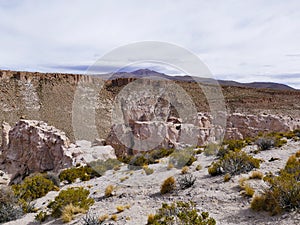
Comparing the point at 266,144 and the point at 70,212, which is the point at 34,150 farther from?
the point at 266,144

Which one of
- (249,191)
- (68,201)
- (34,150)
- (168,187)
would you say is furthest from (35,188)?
(34,150)

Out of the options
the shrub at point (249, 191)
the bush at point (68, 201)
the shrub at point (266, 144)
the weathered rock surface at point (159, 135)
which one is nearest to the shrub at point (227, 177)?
the shrub at point (249, 191)

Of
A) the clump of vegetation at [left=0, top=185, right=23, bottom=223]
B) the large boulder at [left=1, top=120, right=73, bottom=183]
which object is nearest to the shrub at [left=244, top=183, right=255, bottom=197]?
the clump of vegetation at [left=0, top=185, right=23, bottom=223]

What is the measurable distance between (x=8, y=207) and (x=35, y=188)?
2595 millimetres

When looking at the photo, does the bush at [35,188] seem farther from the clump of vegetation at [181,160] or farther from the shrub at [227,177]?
the shrub at [227,177]

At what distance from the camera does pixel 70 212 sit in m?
8.00

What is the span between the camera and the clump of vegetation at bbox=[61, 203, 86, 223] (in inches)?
305

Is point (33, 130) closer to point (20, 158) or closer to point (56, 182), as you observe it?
point (20, 158)

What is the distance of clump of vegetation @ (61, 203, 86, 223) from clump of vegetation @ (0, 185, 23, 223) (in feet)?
5.84

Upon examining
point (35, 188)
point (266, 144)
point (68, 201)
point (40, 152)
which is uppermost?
point (266, 144)

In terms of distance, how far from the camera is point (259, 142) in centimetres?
1355

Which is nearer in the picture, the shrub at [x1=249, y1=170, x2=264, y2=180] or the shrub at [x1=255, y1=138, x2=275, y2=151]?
the shrub at [x1=249, y1=170, x2=264, y2=180]

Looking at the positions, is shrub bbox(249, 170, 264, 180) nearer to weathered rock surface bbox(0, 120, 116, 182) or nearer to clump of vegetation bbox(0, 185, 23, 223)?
clump of vegetation bbox(0, 185, 23, 223)

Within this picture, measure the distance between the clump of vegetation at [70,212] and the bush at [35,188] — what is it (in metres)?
3.29
